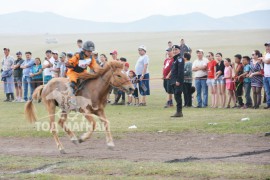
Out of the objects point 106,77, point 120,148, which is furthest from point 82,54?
point 120,148

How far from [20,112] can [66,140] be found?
325 inches

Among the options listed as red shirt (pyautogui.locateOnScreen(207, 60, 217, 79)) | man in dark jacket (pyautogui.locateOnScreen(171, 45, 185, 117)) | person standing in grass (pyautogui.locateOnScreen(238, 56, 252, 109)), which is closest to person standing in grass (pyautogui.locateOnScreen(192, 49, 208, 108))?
red shirt (pyautogui.locateOnScreen(207, 60, 217, 79))

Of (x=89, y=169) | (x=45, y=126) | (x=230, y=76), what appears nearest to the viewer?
(x=89, y=169)

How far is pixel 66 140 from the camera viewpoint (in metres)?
16.0

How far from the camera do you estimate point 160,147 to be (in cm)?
1412

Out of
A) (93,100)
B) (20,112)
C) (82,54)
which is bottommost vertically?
(20,112)

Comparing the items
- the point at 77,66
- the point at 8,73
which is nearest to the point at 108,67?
the point at 77,66

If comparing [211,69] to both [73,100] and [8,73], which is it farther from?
[8,73]

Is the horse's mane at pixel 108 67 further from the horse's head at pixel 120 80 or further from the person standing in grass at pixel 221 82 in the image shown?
the person standing in grass at pixel 221 82

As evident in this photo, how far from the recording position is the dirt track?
41.4 ft

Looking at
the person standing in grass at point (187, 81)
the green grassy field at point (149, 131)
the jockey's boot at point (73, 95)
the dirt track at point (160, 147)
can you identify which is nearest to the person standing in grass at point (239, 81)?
the green grassy field at point (149, 131)

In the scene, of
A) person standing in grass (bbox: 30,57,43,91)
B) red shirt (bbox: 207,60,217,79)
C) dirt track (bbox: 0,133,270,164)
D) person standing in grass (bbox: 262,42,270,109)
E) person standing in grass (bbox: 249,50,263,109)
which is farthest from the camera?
person standing in grass (bbox: 30,57,43,91)

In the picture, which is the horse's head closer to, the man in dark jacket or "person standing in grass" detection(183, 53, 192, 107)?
the man in dark jacket

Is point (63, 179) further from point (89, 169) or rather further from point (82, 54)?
point (82, 54)
